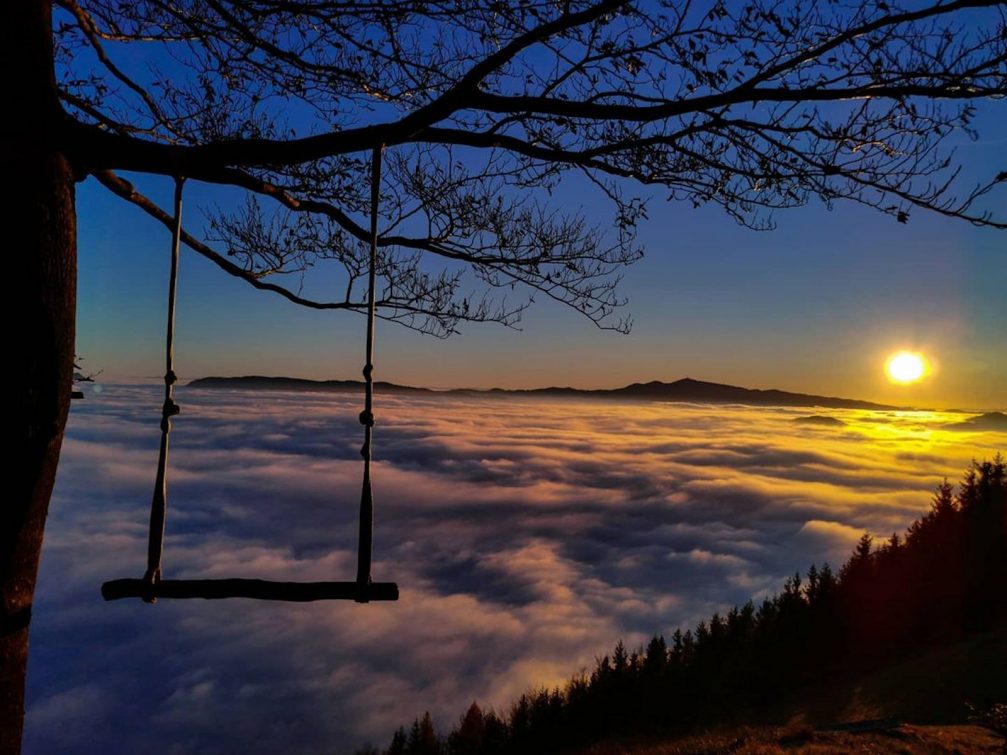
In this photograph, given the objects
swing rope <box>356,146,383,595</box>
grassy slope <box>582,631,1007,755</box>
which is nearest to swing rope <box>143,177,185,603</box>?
swing rope <box>356,146,383,595</box>

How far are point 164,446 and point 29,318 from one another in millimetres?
756

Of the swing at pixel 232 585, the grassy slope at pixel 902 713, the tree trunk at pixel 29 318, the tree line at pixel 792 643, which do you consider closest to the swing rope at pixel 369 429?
the swing at pixel 232 585

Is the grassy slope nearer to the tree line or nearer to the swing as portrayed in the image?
the tree line

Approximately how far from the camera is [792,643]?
48938 mm

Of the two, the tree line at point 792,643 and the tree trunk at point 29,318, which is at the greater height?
the tree trunk at point 29,318

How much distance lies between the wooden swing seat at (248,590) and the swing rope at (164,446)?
1.8 inches

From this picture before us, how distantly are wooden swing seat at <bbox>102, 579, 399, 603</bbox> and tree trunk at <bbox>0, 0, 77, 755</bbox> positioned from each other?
0.38 m

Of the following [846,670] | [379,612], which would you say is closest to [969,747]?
[846,670]

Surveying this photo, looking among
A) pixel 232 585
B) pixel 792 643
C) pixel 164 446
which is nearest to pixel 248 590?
pixel 232 585

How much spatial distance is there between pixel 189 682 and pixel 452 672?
61228mm

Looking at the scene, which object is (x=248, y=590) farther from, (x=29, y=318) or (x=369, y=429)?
(x=29, y=318)

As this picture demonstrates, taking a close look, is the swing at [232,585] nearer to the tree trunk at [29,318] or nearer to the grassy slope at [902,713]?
the tree trunk at [29,318]

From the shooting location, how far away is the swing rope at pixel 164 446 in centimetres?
306

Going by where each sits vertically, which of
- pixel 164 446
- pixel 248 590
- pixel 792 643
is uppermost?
pixel 164 446
